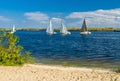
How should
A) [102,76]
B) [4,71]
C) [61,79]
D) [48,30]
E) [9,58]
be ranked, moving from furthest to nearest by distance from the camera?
[48,30]
[9,58]
[4,71]
[102,76]
[61,79]

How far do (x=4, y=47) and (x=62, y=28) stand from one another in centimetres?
10054

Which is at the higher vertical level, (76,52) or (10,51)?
(10,51)

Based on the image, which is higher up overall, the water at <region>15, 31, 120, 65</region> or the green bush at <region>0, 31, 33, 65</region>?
the green bush at <region>0, 31, 33, 65</region>

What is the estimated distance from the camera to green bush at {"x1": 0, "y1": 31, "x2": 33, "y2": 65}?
21953 millimetres

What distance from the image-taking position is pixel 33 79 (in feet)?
53.7

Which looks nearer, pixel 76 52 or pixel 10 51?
pixel 10 51

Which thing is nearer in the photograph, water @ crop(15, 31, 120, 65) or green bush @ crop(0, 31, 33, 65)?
green bush @ crop(0, 31, 33, 65)

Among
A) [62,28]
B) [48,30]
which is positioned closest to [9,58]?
[62,28]

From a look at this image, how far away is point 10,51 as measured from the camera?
75.0 ft

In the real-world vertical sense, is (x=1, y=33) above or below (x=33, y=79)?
above

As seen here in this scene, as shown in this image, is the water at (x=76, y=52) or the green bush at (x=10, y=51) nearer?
the green bush at (x=10, y=51)

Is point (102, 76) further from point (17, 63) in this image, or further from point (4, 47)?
point (4, 47)

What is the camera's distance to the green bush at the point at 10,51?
21953 millimetres

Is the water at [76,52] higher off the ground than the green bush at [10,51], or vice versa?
the green bush at [10,51]
